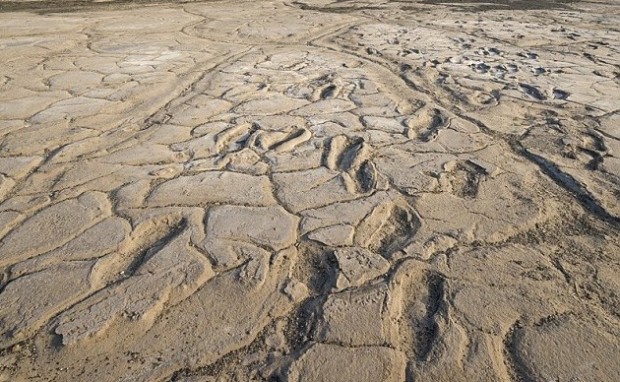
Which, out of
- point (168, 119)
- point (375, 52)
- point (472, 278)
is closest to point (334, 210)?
point (472, 278)

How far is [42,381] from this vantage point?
121 cm

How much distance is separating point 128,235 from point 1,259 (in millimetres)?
446

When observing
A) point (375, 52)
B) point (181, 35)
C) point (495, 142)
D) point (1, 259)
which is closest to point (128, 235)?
point (1, 259)

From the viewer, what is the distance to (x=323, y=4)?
765cm

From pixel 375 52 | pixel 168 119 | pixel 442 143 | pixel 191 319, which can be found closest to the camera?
pixel 191 319

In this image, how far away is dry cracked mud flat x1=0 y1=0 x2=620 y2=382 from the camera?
1.29 metres

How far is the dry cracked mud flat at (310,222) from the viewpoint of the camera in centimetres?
129

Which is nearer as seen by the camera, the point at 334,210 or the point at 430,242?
the point at 430,242

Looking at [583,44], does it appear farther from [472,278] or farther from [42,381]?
[42,381]

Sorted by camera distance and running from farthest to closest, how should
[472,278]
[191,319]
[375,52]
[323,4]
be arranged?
[323,4] → [375,52] → [472,278] → [191,319]

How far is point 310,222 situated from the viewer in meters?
1.83

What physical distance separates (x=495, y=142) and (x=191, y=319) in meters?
1.95

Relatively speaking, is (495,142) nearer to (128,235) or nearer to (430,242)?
(430,242)

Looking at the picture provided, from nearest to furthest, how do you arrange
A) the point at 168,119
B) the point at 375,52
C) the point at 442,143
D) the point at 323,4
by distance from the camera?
the point at 442,143 → the point at 168,119 → the point at 375,52 → the point at 323,4
